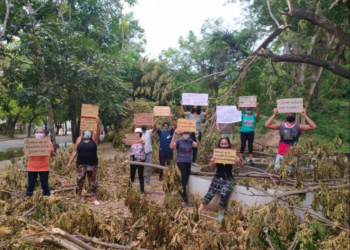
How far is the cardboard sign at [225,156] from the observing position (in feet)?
12.2

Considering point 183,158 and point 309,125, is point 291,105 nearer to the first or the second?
point 309,125

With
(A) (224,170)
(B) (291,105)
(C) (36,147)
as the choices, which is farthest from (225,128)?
(C) (36,147)

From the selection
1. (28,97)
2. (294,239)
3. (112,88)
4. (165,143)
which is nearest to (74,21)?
(112,88)

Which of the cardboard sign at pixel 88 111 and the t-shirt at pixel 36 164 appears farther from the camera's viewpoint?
the cardboard sign at pixel 88 111

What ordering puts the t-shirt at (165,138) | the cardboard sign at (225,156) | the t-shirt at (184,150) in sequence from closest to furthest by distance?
the cardboard sign at (225,156)
the t-shirt at (184,150)
the t-shirt at (165,138)

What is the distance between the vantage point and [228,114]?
17.0 feet

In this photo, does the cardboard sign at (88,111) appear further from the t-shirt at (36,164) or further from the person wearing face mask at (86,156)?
the t-shirt at (36,164)

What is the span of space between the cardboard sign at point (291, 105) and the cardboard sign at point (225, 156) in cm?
120

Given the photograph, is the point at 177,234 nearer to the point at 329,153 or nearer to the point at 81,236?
the point at 81,236

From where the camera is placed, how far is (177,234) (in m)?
2.70

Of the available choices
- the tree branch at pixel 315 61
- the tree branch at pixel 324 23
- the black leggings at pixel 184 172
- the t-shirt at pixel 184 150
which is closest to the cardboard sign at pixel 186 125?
the t-shirt at pixel 184 150

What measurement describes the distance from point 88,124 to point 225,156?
232cm

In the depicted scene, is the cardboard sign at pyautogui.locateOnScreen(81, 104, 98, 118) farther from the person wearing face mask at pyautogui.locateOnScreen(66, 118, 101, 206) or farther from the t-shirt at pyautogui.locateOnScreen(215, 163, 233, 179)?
A: the t-shirt at pyautogui.locateOnScreen(215, 163, 233, 179)

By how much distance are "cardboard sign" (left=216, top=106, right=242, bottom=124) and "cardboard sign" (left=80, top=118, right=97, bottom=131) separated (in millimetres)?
2208
